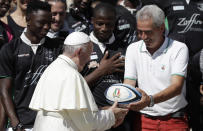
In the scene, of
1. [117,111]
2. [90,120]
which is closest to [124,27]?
[117,111]

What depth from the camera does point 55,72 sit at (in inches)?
187

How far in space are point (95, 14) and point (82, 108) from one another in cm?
228

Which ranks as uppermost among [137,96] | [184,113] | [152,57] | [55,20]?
[55,20]

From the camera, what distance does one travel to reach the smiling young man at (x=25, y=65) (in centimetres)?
576

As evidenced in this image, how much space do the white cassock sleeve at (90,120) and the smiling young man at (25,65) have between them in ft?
3.81

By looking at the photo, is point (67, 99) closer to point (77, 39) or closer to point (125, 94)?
point (77, 39)

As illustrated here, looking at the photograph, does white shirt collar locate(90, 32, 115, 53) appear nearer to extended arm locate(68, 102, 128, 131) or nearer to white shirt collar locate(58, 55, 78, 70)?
extended arm locate(68, 102, 128, 131)

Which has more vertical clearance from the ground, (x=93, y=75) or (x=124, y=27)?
(x=124, y=27)

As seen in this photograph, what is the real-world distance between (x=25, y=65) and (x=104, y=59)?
44.0 inches

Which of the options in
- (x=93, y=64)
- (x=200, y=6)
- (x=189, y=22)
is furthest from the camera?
(x=200, y=6)

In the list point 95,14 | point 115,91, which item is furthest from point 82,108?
point 95,14

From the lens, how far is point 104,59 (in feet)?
20.6

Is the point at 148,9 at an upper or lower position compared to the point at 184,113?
upper

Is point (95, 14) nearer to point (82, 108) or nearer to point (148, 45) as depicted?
point (148, 45)
